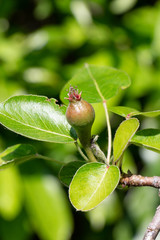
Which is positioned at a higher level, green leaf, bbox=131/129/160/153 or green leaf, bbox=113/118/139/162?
green leaf, bbox=113/118/139/162

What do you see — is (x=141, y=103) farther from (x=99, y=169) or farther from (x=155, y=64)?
(x=99, y=169)

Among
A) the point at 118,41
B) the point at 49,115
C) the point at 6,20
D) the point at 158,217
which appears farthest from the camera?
the point at 6,20

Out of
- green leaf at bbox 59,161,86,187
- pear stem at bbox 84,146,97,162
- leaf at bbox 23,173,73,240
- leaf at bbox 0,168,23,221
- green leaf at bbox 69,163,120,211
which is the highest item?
pear stem at bbox 84,146,97,162

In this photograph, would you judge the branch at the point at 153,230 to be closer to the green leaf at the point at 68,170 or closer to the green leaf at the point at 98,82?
the green leaf at the point at 68,170

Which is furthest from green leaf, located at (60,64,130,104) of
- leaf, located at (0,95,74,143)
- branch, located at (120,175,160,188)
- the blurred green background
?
the blurred green background

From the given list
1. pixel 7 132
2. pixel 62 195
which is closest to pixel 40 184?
pixel 62 195

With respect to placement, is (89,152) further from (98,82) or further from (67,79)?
(67,79)

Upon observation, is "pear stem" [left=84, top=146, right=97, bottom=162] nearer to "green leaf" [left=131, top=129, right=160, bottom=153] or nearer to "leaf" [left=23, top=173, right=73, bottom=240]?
"green leaf" [left=131, top=129, right=160, bottom=153]
